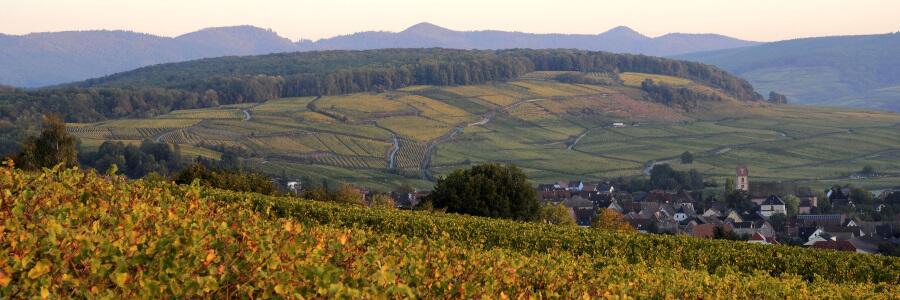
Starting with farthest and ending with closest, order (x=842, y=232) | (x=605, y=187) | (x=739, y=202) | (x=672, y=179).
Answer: (x=672, y=179), (x=605, y=187), (x=739, y=202), (x=842, y=232)

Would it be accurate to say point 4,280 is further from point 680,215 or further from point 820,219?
point 680,215

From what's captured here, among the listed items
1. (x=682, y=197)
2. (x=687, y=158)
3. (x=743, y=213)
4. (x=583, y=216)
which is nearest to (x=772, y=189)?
(x=682, y=197)

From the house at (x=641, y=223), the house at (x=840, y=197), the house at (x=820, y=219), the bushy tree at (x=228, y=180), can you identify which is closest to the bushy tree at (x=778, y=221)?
the house at (x=820, y=219)

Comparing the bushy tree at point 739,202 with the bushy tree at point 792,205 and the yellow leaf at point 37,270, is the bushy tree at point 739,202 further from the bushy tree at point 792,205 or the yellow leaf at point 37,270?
the yellow leaf at point 37,270

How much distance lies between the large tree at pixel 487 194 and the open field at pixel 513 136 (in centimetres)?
7105

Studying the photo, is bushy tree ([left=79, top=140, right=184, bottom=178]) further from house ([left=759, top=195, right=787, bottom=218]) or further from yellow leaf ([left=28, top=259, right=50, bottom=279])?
yellow leaf ([left=28, top=259, right=50, bottom=279])

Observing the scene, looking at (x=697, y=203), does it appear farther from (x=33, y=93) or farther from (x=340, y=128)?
(x=33, y=93)

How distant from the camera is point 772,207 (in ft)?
365

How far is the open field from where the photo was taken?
446 ft

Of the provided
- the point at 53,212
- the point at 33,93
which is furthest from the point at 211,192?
the point at 33,93

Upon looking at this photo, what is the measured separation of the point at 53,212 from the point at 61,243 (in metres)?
2.74

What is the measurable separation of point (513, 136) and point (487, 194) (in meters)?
116

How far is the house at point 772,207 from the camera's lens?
357 ft

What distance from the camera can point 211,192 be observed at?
29.7m
